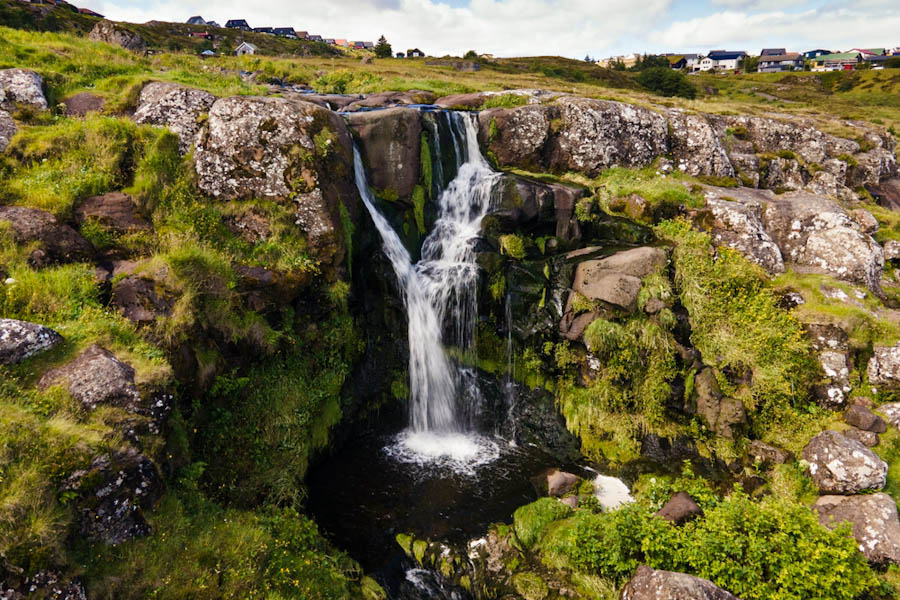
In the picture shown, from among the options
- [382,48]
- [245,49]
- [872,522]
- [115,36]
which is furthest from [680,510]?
[245,49]

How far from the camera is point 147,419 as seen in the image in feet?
25.1

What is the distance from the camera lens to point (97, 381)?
7516 mm

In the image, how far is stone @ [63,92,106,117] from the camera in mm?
15000

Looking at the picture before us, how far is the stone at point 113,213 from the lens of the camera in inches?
439

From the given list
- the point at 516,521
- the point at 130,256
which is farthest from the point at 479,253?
the point at 130,256

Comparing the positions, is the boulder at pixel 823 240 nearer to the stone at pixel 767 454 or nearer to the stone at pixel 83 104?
the stone at pixel 767 454

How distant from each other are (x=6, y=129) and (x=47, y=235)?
604cm

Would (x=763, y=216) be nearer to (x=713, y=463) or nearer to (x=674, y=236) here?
(x=674, y=236)

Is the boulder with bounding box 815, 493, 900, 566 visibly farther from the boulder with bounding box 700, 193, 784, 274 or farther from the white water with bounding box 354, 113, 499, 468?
the boulder with bounding box 700, 193, 784, 274

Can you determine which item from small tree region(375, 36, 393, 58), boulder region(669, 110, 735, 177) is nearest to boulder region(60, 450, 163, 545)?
boulder region(669, 110, 735, 177)

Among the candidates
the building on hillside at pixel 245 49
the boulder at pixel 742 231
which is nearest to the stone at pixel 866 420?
the boulder at pixel 742 231

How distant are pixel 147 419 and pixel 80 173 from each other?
27.2 ft

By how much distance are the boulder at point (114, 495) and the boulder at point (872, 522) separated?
1238 centimetres

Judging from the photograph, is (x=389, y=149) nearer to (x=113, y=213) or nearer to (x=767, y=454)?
(x=113, y=213)
